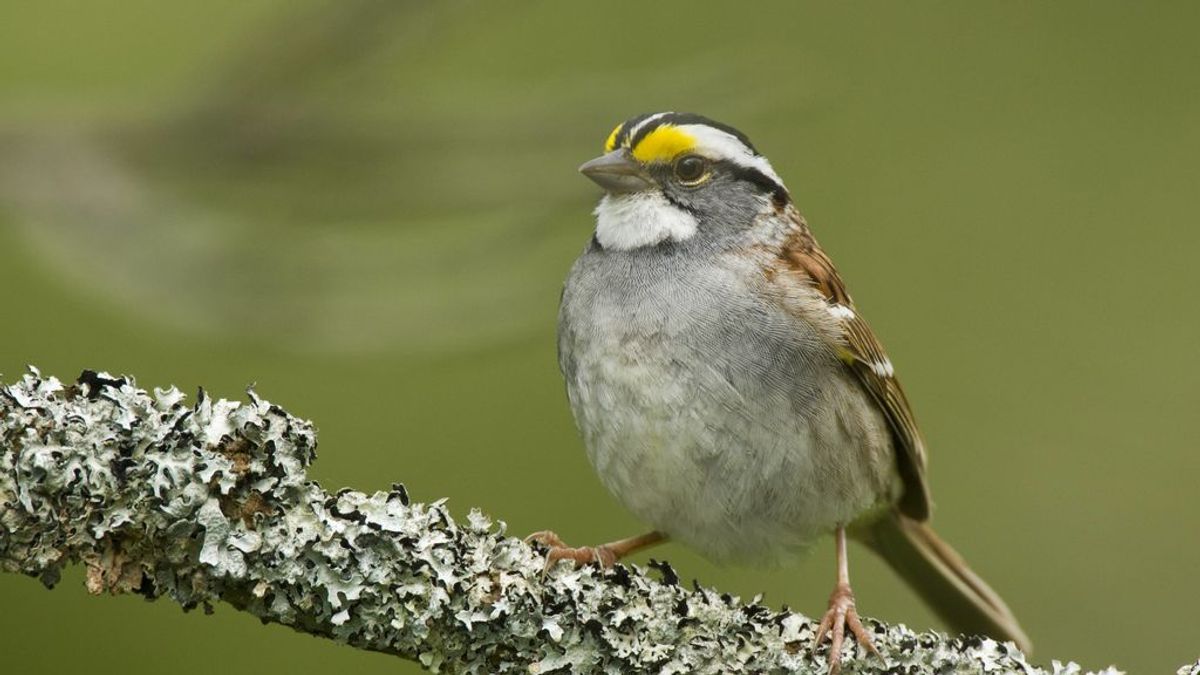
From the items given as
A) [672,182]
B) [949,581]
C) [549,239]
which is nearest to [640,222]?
[672,182]

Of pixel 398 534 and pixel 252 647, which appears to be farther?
pixel 252 647

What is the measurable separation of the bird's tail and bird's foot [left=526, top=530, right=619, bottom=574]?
919 mm

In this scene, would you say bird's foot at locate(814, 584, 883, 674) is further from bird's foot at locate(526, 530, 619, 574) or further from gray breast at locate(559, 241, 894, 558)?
bird's foot at locate(526, 530, 619, 574)

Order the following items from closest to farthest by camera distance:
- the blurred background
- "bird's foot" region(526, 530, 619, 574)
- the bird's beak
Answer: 1. "bird's foot" region(526, 530, 619, 574)
2. the blurred background
3. the bird's beak

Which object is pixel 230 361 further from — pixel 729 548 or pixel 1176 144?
pixel 1176 144

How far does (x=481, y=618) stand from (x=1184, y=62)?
3.86 meters

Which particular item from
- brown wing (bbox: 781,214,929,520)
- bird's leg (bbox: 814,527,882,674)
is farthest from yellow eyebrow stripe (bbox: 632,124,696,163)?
bird's leg (bbox: 814,527,882,674)

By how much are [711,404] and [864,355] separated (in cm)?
49

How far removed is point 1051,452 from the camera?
16.4ft

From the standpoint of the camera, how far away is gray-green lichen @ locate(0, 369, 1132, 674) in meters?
2.31

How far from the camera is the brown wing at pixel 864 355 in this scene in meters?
3.44

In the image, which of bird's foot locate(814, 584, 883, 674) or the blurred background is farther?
the blurred background

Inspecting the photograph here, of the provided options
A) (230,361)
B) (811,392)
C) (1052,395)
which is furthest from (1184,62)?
(230,361)

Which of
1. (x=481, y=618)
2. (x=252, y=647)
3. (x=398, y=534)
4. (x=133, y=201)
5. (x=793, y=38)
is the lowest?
(x=481, y=618)
